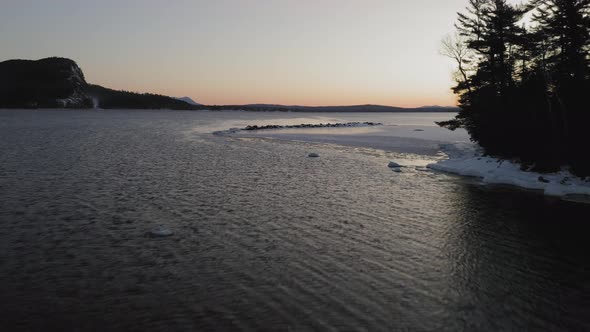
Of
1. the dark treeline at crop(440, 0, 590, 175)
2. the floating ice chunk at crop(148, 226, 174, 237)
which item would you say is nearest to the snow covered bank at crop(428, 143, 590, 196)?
the dark treeline at crop(440, 0, 590, 175)

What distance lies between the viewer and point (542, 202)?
2072 cm

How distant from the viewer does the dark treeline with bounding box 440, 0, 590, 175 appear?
27083 mm

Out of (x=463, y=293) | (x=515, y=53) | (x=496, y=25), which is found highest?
(x=496, y=25)

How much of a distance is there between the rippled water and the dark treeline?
7484 millimetres

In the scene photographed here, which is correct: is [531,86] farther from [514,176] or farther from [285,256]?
[285,256]

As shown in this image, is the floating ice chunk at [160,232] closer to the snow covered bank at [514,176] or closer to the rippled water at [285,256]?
the rippled water at [285,256]

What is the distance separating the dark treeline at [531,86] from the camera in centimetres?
2708

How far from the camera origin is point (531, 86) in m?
34.0

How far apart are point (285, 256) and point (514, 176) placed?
2177 cm

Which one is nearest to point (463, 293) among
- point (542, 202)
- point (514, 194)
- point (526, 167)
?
point (542, 202)

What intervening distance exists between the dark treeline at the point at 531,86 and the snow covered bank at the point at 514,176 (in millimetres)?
967

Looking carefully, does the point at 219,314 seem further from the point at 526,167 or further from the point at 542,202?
the point at 526,167

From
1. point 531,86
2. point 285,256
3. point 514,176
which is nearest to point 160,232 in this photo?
point 285,256

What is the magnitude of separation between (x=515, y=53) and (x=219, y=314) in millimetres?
43449
